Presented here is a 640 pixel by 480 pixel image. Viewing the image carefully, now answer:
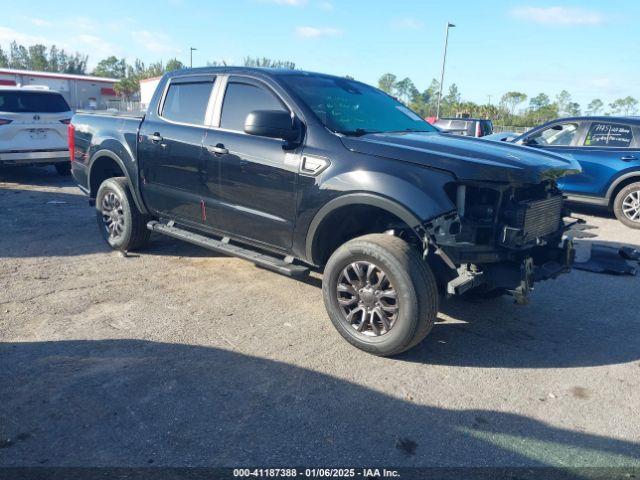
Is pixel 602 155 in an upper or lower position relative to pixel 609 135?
lower

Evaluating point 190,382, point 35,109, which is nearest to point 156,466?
point 190,382

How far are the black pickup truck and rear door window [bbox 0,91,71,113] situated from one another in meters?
5.64

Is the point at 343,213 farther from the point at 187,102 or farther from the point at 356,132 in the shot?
the point at 187,102

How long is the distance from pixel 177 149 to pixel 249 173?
1.03m

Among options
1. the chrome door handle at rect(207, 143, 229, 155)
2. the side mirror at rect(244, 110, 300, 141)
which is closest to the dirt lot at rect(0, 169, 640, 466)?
the chrome door handle at rect(207, 143, 229, 155)

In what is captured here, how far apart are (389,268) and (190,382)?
1476 mm

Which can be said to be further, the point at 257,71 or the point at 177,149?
the point at 177,149

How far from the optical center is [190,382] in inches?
129

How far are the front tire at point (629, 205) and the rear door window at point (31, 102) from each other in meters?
10.3

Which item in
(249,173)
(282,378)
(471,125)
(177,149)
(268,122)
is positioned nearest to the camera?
(282,378)

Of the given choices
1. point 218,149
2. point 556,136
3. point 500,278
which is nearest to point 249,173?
point 218,149

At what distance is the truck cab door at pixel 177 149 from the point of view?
4.88 metres

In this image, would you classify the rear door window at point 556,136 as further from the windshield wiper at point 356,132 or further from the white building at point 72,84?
the white building at point 72,84

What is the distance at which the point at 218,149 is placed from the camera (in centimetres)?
457
